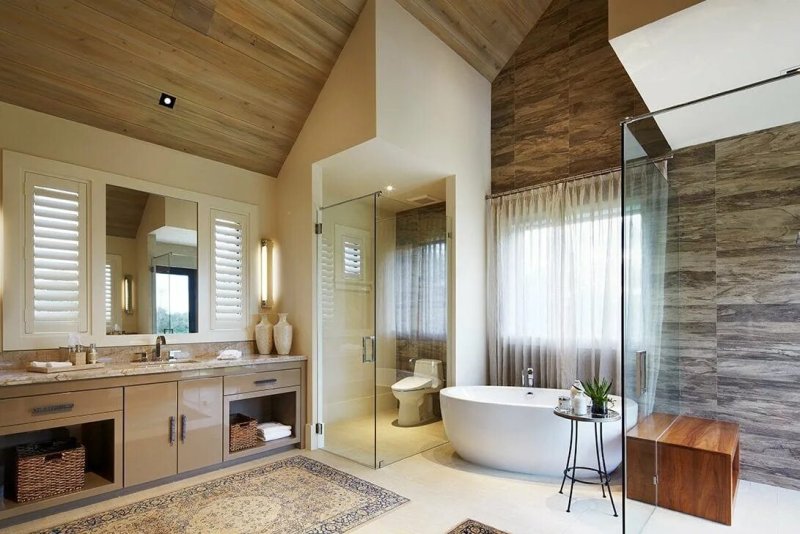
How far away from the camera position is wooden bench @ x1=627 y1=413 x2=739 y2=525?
263 centimetres

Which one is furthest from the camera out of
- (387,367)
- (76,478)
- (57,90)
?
(387,367)

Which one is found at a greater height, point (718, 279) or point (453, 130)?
point (453, 130)

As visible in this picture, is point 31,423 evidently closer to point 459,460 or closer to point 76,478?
point 76,478

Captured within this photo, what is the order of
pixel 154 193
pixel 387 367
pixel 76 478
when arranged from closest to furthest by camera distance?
pixel 76 478 → pixel 154 193 → pixel 387 367

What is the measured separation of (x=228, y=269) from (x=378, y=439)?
2.11 meters

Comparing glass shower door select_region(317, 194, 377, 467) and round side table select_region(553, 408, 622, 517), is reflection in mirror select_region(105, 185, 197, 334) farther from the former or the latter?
round side table select_region(553, 408, 622, 517)

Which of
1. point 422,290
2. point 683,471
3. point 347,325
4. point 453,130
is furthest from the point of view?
point 422,290

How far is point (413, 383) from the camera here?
4.39m

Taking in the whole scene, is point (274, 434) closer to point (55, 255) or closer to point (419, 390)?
point (419, 390)

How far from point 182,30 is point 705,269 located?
4344 mm

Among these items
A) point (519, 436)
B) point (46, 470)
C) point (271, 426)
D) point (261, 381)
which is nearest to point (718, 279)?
point (519, 436)

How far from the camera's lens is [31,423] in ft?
8.88

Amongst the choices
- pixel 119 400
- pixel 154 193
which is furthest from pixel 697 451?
pixel 154 193

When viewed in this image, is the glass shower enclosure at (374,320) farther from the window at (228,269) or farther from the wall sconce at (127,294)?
the wall sconce at (127,294)
